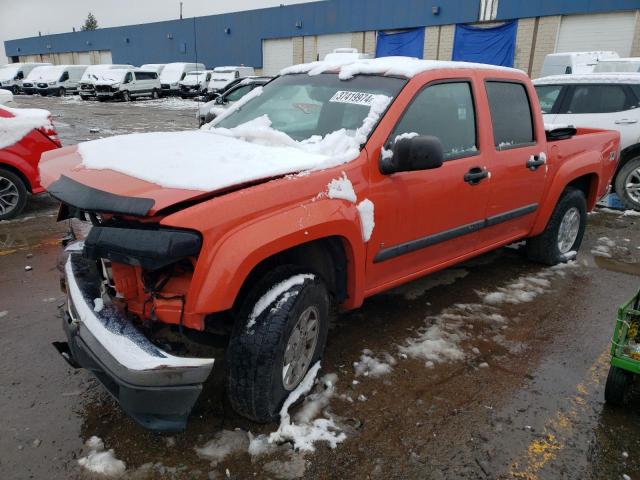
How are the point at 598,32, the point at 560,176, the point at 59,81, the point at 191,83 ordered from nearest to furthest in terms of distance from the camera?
the point at 560,176 < the point at 598,32 < the point at 191,83 < the point at 59,81

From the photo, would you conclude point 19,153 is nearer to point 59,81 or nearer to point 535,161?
point 535,161

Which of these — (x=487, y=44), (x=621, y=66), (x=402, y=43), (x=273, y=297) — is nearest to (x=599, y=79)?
(x=621, y=66)

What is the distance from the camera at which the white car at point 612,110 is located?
725 cm

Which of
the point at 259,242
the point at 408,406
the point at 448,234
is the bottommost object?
the point at 408,406

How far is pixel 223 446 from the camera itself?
248 centimetres

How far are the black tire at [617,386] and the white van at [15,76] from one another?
4019cm

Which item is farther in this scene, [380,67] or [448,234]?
[448,234]

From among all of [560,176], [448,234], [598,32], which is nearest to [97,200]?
[448,234]

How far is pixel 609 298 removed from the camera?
4418mm

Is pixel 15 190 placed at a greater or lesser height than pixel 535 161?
lesser

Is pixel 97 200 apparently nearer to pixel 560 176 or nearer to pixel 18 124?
pixel 560 176

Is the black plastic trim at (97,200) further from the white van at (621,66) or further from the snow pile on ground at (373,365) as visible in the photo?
the white van at (621,66)

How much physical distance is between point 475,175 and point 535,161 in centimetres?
95

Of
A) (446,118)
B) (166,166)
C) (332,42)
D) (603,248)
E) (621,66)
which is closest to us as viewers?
(166,166)
